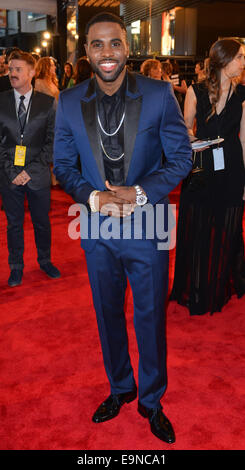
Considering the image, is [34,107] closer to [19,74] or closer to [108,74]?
[19,74]

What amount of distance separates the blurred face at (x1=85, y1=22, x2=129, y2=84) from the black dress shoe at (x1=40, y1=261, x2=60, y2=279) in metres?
2.41

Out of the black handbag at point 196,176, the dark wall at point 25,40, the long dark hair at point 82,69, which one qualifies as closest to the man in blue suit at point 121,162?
the black handbag at point 196,176

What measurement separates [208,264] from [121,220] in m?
1.55

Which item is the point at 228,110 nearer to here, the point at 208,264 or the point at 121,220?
the point at 208,264

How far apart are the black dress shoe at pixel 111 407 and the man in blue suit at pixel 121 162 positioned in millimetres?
314

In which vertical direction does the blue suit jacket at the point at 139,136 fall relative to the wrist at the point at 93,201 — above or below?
above

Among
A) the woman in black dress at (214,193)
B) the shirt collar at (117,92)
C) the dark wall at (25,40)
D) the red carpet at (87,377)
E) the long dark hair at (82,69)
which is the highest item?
the dark wall at (25,40)

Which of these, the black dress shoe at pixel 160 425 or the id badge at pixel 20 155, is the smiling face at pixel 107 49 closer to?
the black dress shoe at pixel 160 425

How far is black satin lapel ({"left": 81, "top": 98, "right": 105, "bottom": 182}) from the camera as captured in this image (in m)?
1.68

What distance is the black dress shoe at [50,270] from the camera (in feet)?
12.5

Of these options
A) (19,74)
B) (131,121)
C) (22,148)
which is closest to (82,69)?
A: (19,74)

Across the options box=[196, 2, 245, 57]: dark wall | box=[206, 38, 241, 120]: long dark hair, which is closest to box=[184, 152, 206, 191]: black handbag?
box=[206, 38, 241, 120]: long dark hair

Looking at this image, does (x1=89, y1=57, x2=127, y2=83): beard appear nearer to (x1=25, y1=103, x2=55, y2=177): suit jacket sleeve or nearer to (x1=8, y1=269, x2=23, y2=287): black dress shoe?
(x1=25, y1=103, x2=55, y2=177): suit jacket sleeve

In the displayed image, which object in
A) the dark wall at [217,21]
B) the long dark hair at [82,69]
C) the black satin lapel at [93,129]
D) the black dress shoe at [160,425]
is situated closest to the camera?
the black satin lapel at [93,129]
